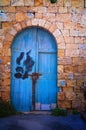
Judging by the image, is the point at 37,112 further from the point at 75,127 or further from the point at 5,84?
the point at 75,127

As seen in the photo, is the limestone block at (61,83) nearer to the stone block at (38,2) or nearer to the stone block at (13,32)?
the stone block at (13,32)

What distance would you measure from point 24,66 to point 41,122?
2.05 meters

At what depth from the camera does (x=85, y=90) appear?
740cm

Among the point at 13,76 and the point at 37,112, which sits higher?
the point at 13,76

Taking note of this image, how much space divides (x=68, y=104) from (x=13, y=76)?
1.85 m

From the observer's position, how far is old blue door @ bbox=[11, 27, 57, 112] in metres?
7.71

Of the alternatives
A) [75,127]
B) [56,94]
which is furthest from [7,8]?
[75,127]

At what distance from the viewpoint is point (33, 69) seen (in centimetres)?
777

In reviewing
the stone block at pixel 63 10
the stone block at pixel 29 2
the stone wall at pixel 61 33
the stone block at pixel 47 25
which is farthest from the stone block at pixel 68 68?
the stone block at pixel 29 2

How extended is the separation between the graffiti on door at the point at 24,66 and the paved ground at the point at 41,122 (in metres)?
1.29

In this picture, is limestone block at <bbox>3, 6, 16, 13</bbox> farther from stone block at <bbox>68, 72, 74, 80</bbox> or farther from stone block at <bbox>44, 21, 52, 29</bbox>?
stone block at <bbox>68, 72, 74, 80</bbox>

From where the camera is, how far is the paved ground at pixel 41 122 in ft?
19.5

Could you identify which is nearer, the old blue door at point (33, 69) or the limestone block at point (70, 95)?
the limestone block at point (70, 95)

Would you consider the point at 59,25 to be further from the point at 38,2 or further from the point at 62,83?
the point at 62,83
